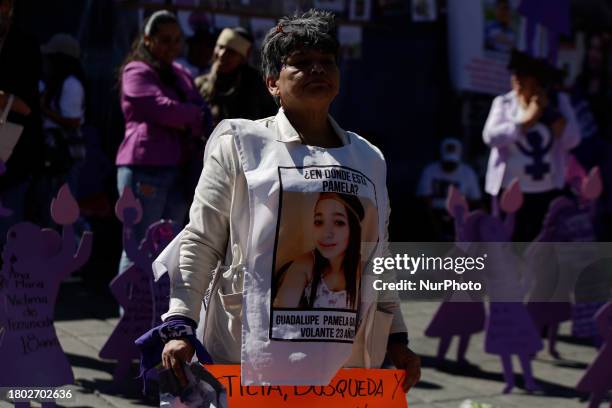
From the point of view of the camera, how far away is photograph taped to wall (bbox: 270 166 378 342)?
2.94 meters

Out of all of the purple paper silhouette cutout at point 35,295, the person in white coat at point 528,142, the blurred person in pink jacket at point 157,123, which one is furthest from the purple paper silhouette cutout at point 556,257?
the purple paper silhouette cutout at point 35,295

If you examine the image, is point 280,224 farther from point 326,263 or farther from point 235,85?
point 235,85

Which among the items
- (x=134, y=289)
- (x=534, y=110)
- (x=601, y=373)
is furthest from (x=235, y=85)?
(x=601, y=373)

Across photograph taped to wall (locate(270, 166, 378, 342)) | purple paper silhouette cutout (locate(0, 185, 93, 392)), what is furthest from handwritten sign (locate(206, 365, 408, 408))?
purple paper silhouette cutout (locate(0, 185, 93, 392))

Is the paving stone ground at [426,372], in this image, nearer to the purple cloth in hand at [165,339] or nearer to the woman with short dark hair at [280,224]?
the purple cloth in hand at [165,339]

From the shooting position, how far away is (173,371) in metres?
2.90

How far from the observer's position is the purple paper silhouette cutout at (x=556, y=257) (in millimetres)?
6676

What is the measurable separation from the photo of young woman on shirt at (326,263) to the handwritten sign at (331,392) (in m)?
0.23

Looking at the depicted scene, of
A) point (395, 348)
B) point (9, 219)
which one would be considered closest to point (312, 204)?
point (395, 348)

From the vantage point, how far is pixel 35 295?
488 cm

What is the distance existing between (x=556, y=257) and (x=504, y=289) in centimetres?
84

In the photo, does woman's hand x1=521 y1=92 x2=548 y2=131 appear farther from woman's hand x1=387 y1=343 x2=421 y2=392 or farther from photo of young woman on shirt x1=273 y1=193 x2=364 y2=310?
photo of young woman on shirt x1=273 y1=193 x2=364 y2=310

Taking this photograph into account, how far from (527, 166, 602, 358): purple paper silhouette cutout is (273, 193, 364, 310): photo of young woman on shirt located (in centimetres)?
377

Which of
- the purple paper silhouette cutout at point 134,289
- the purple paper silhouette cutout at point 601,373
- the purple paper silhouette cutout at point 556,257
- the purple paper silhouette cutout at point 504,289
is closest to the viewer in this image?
the purple paper silhouette cutout at point 601,373
